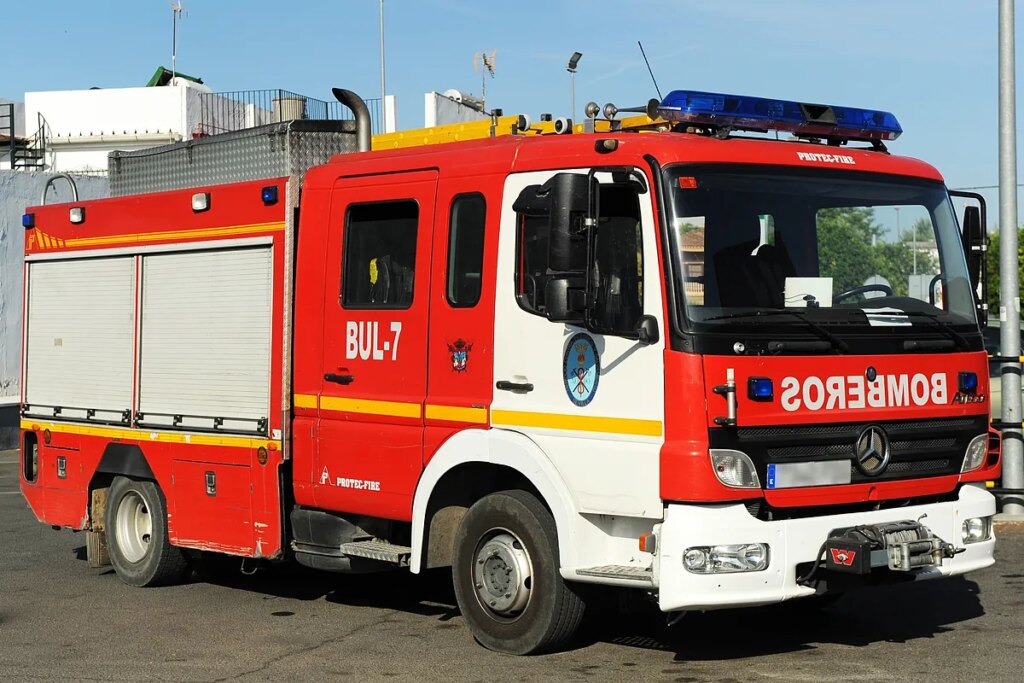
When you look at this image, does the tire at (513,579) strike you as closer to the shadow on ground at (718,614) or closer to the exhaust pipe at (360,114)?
the shadow on ground at (718,614)

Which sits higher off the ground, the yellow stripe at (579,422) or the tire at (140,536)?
the yellow stripe at (579,422)

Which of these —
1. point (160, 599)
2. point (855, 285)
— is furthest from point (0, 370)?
point (855, 285)

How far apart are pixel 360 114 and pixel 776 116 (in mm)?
2937

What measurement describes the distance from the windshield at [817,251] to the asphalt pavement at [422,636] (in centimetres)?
176

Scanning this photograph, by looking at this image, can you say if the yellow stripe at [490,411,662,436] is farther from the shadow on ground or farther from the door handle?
the shadow on ground

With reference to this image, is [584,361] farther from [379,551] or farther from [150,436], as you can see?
[150,436]

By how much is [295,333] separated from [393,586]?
7.34 ft

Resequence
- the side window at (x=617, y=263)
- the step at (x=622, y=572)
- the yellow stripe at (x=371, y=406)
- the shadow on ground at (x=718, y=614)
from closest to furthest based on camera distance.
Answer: the step at (x=622, y=572) → the side window at (x=617, y=263) → the shadow on ground at (x=718, y=614) → the yellow stripe at (x=371, y=406)

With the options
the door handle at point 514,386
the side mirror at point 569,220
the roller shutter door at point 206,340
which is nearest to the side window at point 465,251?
the door handle at point 514,386

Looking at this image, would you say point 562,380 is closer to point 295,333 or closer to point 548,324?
point 548,324

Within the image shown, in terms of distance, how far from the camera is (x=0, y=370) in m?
24.0

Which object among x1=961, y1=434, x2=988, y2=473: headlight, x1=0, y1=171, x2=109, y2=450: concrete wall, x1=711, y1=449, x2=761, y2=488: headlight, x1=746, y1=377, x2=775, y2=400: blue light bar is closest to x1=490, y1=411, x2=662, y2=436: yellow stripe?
x1=711, y1=449, x2=761, y2=488: headlight

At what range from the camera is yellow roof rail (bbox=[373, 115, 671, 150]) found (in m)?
8.31

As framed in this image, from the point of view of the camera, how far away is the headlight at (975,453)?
A: 315 inches
